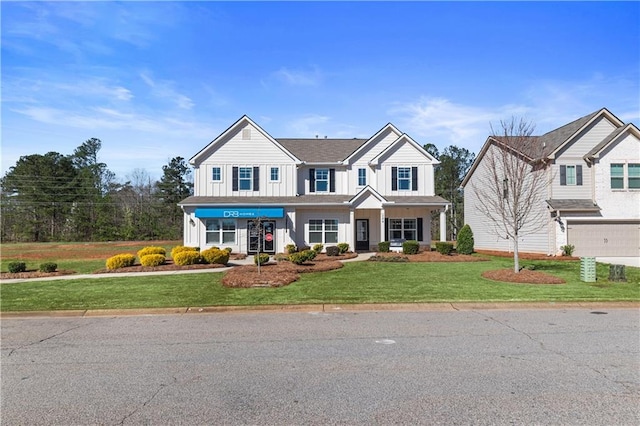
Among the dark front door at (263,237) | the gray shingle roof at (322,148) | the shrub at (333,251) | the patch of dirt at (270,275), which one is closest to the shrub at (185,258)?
the patch of dirt at (270,275)

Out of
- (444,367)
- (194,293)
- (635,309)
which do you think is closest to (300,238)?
(194,293)

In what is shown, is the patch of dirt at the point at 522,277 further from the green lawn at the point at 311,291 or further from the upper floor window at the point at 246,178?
the upper floor window at the point at 246,178

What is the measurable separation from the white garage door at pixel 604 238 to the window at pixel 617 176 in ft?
7.81

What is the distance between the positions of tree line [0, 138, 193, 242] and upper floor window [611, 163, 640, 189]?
47721 mm

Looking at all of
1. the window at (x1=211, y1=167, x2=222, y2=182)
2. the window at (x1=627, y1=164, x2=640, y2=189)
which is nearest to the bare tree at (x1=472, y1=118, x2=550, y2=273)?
the window at (x1=627, y1=164, x2=640, y2=189)

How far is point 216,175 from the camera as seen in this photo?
29.2 m

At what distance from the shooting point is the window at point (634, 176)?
2739 centimetres

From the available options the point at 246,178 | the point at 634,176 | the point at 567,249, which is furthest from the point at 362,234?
the point at 634,176

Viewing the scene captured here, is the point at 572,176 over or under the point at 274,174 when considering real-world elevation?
under

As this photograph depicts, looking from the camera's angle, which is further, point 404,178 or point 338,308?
point 404,178

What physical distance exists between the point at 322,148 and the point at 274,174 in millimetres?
4927

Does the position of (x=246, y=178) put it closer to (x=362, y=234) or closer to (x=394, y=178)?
(x=362, y=234)

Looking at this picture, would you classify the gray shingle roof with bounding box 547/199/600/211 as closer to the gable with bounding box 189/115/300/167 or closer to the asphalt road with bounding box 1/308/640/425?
the gable with bounding box 189/115/300/167

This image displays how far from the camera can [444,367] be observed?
6.21m
